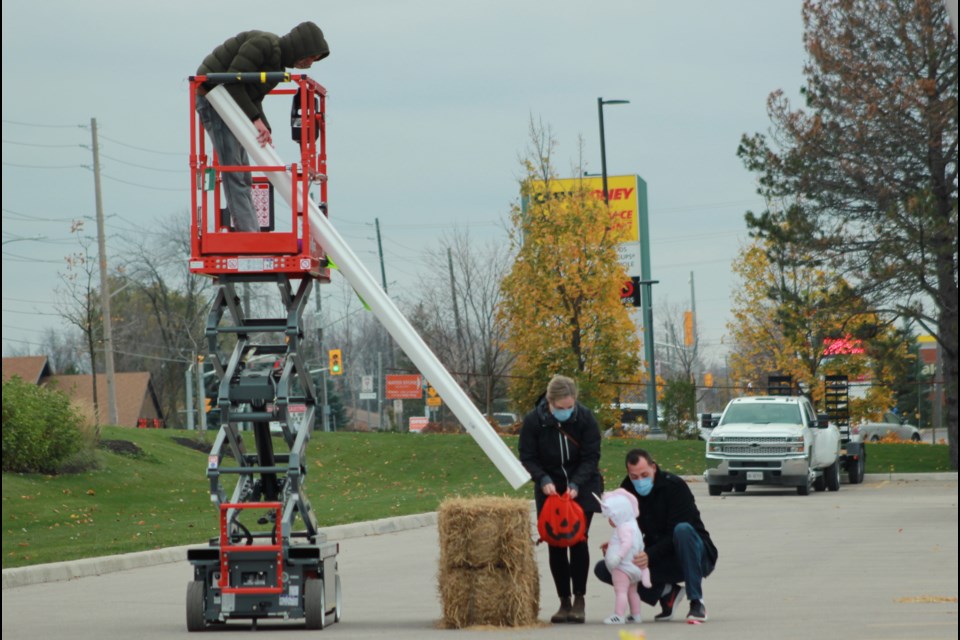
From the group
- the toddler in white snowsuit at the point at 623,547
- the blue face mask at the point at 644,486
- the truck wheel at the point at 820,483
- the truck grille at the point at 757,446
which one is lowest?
the truck wheel at the point at 820,483

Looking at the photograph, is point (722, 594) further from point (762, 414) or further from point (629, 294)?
point (629, 294)

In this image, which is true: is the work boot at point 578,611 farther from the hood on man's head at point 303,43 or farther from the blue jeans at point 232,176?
the hood on man's head at point 303,43

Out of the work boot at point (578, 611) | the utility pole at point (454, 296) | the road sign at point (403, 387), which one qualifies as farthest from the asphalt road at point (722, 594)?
the road sign at point (403, 387)

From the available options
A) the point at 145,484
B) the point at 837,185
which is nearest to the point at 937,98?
the point at 837,185

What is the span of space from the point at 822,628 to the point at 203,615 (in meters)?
4.69

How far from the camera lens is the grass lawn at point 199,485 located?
21.3 meters

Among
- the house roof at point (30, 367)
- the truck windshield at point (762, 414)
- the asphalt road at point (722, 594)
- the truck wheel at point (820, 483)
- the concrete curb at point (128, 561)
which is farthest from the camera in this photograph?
the house roof at point (30, 367)

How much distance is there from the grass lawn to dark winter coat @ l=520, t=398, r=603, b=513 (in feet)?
27.2

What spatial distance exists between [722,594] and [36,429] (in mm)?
18530

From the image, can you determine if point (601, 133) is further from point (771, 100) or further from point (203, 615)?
point (203, 615)

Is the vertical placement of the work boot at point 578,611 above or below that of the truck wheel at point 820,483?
above

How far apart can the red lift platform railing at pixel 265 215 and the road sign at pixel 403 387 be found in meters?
57.6

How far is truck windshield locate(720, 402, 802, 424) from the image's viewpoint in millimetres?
33344

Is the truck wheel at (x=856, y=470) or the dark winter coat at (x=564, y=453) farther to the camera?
the truck wheel at (x=856, y=470)
